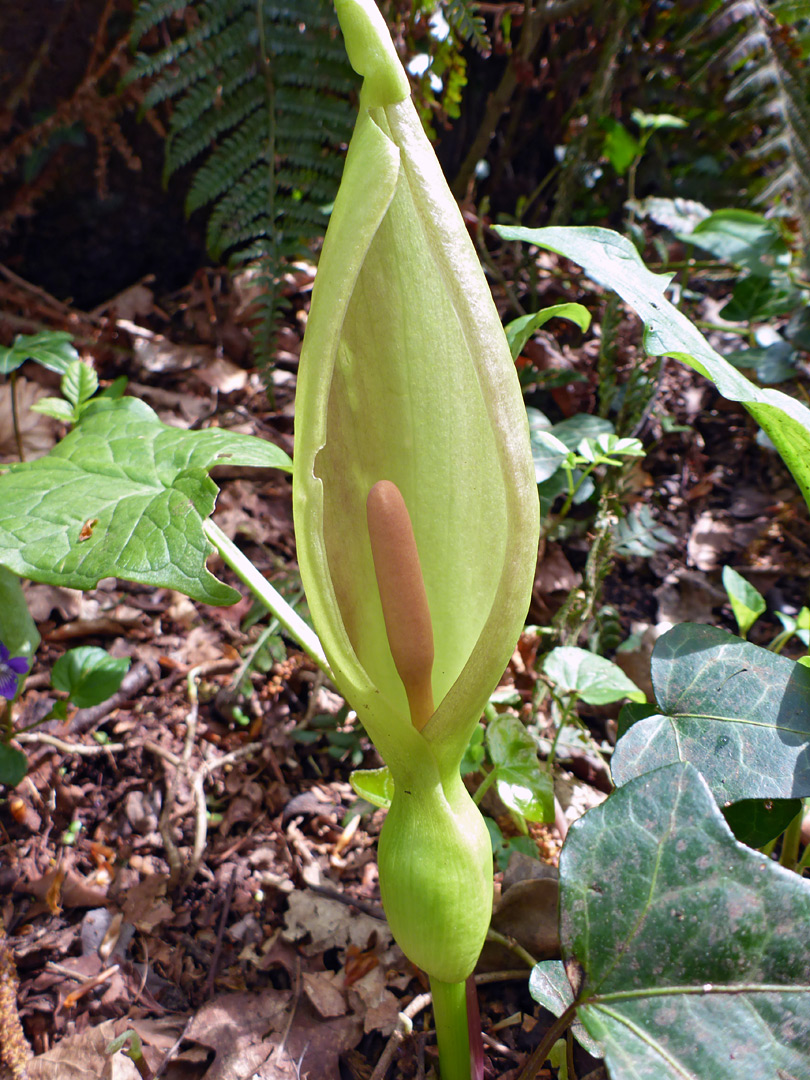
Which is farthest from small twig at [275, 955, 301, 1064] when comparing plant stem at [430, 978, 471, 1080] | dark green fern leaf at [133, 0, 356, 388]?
dark green fern leaf at [133, 0, 356, 388]

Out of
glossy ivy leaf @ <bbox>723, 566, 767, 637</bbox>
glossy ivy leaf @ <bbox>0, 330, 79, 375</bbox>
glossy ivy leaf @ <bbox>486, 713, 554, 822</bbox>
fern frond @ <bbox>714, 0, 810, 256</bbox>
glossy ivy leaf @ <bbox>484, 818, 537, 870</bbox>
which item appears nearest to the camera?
glossy ivy leaf @ <bbox>486, 713, 554, 822</bbox>

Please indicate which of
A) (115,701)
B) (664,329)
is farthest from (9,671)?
(664,329)

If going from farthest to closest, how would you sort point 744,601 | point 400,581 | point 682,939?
point 744,601
point 400,581
point 682,939

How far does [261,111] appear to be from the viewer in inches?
86.4

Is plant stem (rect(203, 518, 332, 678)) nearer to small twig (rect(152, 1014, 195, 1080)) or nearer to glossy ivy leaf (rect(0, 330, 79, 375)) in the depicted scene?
small twig (rect(152, 1014, 195, 1080))

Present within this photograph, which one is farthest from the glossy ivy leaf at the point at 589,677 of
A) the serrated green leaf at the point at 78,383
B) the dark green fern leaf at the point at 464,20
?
the dark green fern leaf at the point at 464,20

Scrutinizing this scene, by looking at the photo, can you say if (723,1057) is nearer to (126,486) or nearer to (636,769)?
(636,769)

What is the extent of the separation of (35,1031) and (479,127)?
2.85 metres

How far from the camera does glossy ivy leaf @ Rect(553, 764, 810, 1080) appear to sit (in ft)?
1.99

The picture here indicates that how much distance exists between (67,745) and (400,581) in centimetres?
92

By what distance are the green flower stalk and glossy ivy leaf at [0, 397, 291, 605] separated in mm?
149

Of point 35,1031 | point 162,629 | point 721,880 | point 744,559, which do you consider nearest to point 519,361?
point 744,559

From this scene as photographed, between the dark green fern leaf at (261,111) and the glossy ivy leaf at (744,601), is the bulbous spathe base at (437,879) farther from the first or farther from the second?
the dark green fern leaf at (261,111)

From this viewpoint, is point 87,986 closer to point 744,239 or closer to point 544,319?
point 544,319
